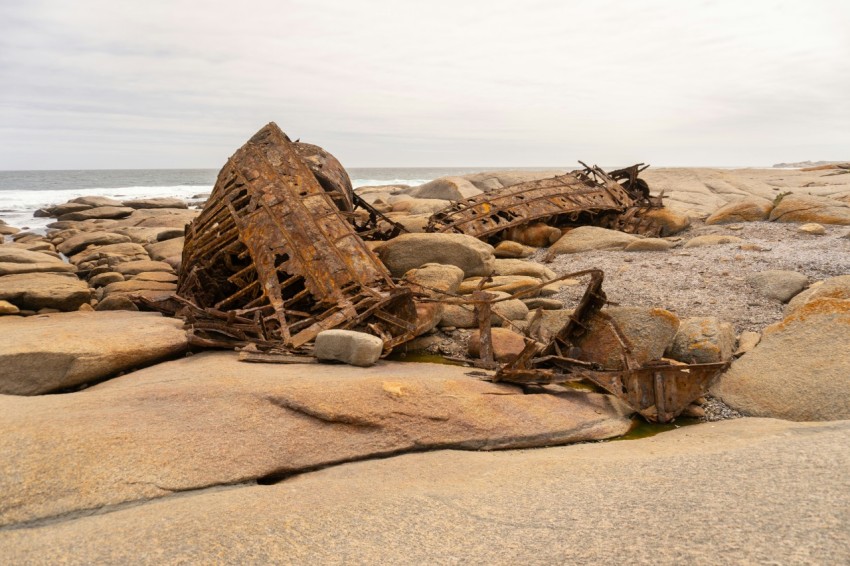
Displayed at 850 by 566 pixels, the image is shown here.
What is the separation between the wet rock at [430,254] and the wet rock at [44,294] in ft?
14.9

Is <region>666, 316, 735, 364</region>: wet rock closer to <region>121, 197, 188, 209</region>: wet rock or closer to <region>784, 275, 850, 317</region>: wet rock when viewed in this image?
<region>784, 275, 850, 317</region>: wet rock

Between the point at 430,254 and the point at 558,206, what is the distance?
5.62 m

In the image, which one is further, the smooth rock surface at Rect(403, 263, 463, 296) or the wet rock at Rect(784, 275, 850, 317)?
the smooth rock surface at Rect(403, 263, 463, 296)

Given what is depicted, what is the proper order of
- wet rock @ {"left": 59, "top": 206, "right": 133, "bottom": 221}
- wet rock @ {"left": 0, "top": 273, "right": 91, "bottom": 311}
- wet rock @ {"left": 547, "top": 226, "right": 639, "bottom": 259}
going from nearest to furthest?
wet rock @ {"left": 0, "top": 273, "right": 91, "bottom": 311}
wet rock @ {"left": 547, "top": 226, "right": 639, "bottom": 259}
wet rock @ {"left": 59, "top": 206, "right": 133, "bottom": 221}

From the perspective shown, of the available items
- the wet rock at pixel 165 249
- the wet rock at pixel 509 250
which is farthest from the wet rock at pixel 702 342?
the wet rock at pixel 165 249

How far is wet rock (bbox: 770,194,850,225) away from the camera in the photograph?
10.9 meters

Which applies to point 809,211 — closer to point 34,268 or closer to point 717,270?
point 717,270

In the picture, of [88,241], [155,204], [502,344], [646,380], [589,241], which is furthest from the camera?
[155,204]

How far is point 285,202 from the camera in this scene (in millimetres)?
6773

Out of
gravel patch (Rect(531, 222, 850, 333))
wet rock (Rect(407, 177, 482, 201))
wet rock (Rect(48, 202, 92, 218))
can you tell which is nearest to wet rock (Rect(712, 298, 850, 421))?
gravel patch (Rect(531, 222, 850, 333))

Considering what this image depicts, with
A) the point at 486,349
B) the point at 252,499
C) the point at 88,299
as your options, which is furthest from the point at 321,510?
the point at 88,299

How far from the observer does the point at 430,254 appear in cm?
836

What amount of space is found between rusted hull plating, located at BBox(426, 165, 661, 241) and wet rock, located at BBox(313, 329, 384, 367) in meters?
6.58

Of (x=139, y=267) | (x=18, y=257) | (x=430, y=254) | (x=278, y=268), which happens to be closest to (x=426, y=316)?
(x=278, y=268)
